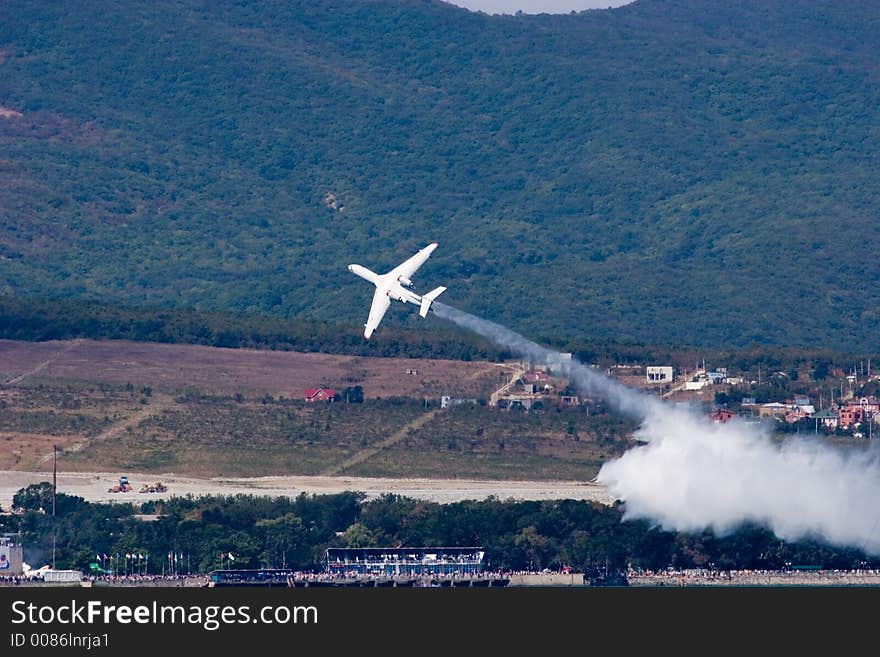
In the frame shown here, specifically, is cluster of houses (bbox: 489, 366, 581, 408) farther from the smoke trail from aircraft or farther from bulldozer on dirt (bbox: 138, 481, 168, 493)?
the smoke trail from aircraft

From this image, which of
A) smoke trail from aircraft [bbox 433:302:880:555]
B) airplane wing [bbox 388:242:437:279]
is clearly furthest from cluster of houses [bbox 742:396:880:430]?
airplane wing [bbox 388:242:437:279]

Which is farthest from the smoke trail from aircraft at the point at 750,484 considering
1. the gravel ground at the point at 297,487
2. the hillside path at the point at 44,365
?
the hillside path at the point at 44,365

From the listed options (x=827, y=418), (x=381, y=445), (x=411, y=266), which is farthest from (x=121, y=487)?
(x=827, y=418)

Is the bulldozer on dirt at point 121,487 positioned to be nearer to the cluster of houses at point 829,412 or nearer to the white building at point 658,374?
the cluster of houses at point 829,412

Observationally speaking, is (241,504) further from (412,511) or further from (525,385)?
(525,385)

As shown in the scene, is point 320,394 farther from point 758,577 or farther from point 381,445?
point 758,577
